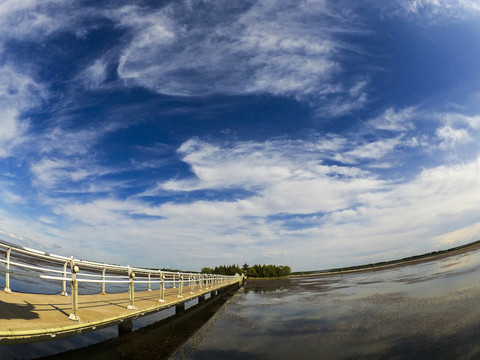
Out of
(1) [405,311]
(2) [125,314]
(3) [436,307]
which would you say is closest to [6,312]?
(2) [125,314]

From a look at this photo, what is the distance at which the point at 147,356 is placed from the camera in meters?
7.09

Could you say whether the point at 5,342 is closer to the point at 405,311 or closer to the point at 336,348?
the point at 336,348

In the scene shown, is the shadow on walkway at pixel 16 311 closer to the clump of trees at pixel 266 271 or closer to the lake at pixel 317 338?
the lake at pixel 317 338

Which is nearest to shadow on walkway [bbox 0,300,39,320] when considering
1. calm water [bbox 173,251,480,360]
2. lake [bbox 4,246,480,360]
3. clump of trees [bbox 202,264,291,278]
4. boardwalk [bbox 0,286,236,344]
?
boardwalk [bbox 0,286,236,344]

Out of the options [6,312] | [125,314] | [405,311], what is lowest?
[405,311]

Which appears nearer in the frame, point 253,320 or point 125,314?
point 125,314

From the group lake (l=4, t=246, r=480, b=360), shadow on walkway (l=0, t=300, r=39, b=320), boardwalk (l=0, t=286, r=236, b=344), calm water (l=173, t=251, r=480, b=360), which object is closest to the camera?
boardwalk (l=0, t=286, r=236, b=344)

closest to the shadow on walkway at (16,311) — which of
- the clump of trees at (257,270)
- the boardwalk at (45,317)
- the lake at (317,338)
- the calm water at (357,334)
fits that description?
the boardwalk at (45,317)

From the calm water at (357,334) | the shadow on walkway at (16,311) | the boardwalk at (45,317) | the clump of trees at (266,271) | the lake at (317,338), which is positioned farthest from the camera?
the clump of trees at (266,271)

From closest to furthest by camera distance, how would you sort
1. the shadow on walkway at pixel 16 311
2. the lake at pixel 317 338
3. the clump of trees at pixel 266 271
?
the shadow on walkway at pixel 16 311, the lake at pixel 317 338, the clump of trees at pixel 266 271

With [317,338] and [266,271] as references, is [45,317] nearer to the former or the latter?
[317,338]

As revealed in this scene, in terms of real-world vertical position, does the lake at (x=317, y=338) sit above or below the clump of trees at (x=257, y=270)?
above

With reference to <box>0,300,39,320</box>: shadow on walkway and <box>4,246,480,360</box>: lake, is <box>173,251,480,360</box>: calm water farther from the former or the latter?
<box>0,300,39,320</box>: shadow on walkway

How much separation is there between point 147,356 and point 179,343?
1.65m
